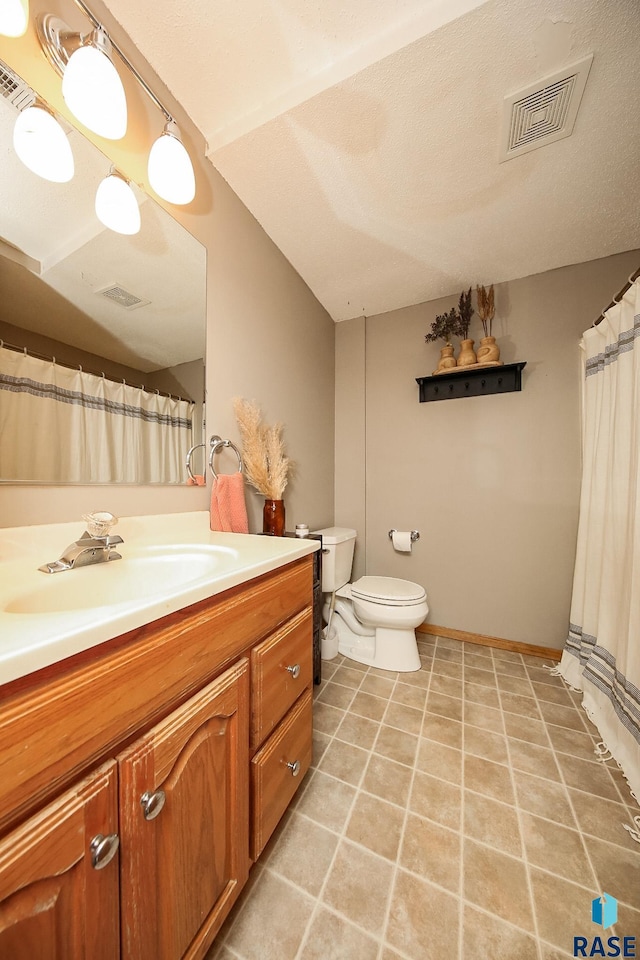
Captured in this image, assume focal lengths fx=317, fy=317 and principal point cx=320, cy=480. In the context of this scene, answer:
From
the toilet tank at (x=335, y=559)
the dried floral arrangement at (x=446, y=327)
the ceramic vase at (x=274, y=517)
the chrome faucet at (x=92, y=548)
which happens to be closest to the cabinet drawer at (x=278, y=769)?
the chrome faucet at (x=92, y=548)

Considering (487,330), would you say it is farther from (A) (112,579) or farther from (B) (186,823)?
(B) (186,823)

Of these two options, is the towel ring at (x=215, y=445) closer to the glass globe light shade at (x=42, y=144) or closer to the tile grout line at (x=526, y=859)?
the glass globe light shade at (x=42, y=144)

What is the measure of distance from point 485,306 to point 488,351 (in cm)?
29

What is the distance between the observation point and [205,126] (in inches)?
47.9

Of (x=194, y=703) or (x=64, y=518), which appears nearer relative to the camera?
(x=194, y=703)

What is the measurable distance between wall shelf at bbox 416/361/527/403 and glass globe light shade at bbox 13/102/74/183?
72.5 inches

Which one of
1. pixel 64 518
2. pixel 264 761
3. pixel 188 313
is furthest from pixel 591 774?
pixel 188 313

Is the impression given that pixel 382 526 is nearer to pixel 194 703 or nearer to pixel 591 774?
pixel 591 774

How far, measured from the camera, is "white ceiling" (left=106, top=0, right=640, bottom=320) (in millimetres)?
933

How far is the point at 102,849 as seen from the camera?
1.37 ft

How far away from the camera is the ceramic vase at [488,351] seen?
187 centimetres

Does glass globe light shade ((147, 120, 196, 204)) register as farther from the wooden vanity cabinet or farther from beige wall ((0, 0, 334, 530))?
the wooden vanity cabinet

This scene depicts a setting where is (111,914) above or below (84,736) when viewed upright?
below

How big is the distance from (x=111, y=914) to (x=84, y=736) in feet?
0.92
